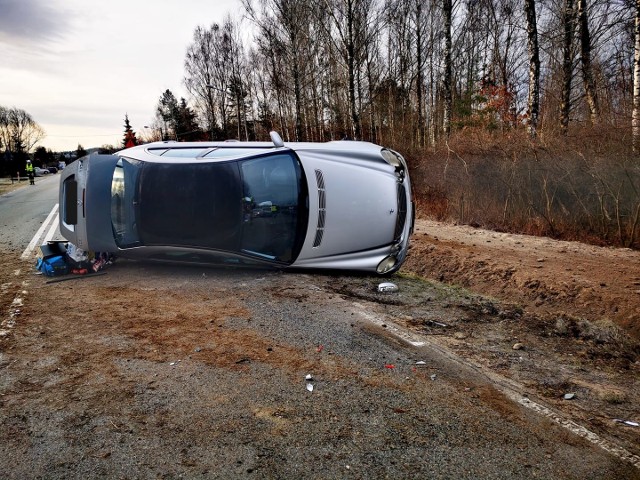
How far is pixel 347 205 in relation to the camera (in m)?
5.93

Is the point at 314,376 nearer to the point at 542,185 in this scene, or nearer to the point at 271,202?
the point at 271,202

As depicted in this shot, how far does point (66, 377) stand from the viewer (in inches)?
128

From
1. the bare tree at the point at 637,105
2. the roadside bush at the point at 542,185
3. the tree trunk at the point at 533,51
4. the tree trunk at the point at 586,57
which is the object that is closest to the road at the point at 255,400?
the roadside bush at the point at 542,185

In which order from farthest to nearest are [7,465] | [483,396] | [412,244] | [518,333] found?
[412,244]
[518,333]
[483,396]
[7,465]

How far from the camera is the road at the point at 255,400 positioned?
2.33m

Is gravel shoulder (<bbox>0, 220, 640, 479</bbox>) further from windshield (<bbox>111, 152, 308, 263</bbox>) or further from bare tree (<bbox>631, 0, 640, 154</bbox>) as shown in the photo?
bare tree (<bbox>631, 0, 640, 154</bbox>)

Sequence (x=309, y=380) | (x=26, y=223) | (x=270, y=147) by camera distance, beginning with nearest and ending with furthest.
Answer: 1. (x=309, y=380)
2. (x=270, y=147)
3. (x=26, y=223)

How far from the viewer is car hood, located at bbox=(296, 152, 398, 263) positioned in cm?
592

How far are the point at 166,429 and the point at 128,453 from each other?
10.1 inches

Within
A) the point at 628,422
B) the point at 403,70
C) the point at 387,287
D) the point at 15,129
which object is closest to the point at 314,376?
the point at 628,422

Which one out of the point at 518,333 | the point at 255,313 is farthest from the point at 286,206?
the point at 518,333

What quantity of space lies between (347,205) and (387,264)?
1.04 meters

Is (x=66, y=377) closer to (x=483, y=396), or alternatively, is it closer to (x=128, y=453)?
(x=128, y=453)

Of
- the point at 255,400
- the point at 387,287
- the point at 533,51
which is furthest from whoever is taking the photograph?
the point at 533,51
